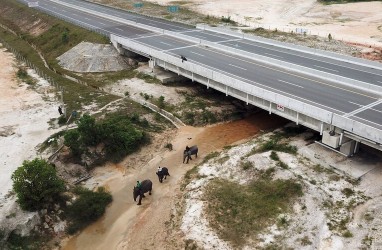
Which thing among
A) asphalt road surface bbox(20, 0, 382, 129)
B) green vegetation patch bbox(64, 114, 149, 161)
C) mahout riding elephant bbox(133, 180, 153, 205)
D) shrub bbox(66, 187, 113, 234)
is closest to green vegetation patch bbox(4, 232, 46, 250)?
shrub bbox(66, 187, 113, 234)

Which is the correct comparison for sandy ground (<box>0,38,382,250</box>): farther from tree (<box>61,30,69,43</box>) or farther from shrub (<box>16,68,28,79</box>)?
tree (<box>61,30,69,43</box>)

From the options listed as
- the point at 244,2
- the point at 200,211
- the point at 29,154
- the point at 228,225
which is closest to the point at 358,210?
the point at 228,225

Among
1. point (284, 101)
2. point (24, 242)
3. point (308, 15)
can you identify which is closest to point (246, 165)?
point (284, 101)

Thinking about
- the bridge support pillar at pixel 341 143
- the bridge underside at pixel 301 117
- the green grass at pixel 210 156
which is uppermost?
the bridge underside at pixel 301 117

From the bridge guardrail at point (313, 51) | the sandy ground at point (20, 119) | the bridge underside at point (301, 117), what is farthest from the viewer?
the bridge guardrail at point (313, 51)

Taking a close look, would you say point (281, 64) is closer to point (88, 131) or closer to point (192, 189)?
point (192, 189)

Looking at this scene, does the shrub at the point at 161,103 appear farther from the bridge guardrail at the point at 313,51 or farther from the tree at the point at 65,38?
the tree at the point at 65,38

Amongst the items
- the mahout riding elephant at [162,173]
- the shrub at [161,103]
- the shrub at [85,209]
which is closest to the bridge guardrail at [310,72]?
the shrub at [161,103]
